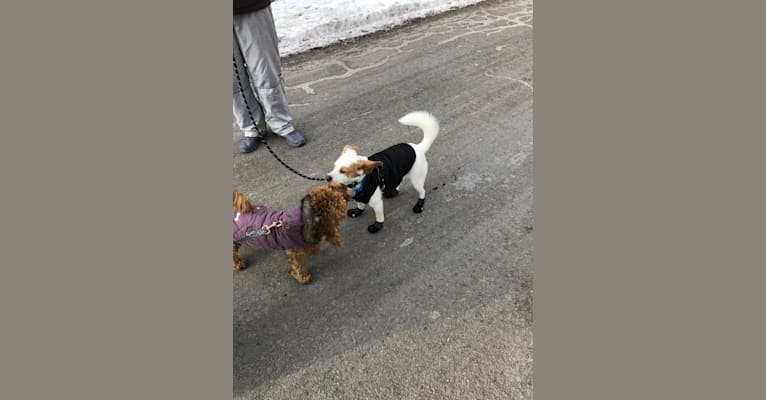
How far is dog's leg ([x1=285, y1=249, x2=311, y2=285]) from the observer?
2788 mm

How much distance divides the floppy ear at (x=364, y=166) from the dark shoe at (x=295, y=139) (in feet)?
5.97

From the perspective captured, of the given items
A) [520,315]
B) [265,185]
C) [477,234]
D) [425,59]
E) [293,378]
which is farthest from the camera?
[425,59]

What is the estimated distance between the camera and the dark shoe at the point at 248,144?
4273 mm

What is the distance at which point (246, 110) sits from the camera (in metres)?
4.25

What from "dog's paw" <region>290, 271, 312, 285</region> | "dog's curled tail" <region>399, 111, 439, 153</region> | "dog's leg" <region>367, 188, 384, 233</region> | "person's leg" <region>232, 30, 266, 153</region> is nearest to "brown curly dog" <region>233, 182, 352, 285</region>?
"dog's paw" <region>290, 271, 312, 285</region>

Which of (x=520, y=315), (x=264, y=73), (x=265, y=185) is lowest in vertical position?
(x=520, y=315)

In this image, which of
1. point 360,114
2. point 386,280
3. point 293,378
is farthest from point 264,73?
point 293,378

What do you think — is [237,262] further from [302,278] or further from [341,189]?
[341,189]

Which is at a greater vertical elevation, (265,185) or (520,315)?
(265,185)

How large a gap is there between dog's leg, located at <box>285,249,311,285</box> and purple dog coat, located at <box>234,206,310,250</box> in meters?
0.12

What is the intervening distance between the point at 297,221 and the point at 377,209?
0.85 meters

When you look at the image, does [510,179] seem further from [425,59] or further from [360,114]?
[425,59]

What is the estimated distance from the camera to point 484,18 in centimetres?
796

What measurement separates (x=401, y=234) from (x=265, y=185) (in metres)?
1.47
